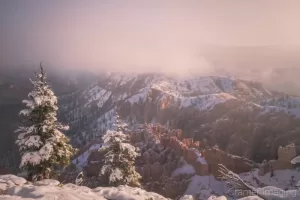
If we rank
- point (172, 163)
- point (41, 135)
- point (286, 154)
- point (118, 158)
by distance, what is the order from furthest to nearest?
point (172, 163)
point (286, 154)
point (118, 158)
point (41, 135)

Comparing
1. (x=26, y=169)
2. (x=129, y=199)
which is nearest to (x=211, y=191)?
(x=26, y=169)

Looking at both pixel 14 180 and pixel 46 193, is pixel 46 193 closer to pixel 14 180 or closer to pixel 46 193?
pixel 46 193

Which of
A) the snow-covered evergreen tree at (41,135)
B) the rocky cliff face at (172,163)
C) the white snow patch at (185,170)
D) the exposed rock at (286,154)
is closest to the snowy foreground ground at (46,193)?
the snow-covered evergreen tree at (41,135)

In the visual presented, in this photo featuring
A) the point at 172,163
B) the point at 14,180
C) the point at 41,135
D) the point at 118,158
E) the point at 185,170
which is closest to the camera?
the point at 14,180

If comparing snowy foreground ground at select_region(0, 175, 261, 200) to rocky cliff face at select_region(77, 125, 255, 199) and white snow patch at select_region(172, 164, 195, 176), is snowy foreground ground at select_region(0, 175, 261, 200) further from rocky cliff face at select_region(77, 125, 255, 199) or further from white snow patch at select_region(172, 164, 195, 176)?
white snow patch at select_region(172, 164, 195, 176)

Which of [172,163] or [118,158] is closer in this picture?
[118,158]

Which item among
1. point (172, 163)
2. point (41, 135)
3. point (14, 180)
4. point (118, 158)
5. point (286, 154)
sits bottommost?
point (172, 163)

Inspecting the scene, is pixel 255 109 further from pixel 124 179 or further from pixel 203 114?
pixel 124 179

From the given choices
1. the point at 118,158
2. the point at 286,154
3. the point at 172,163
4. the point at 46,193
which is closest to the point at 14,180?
the point at 46,193
